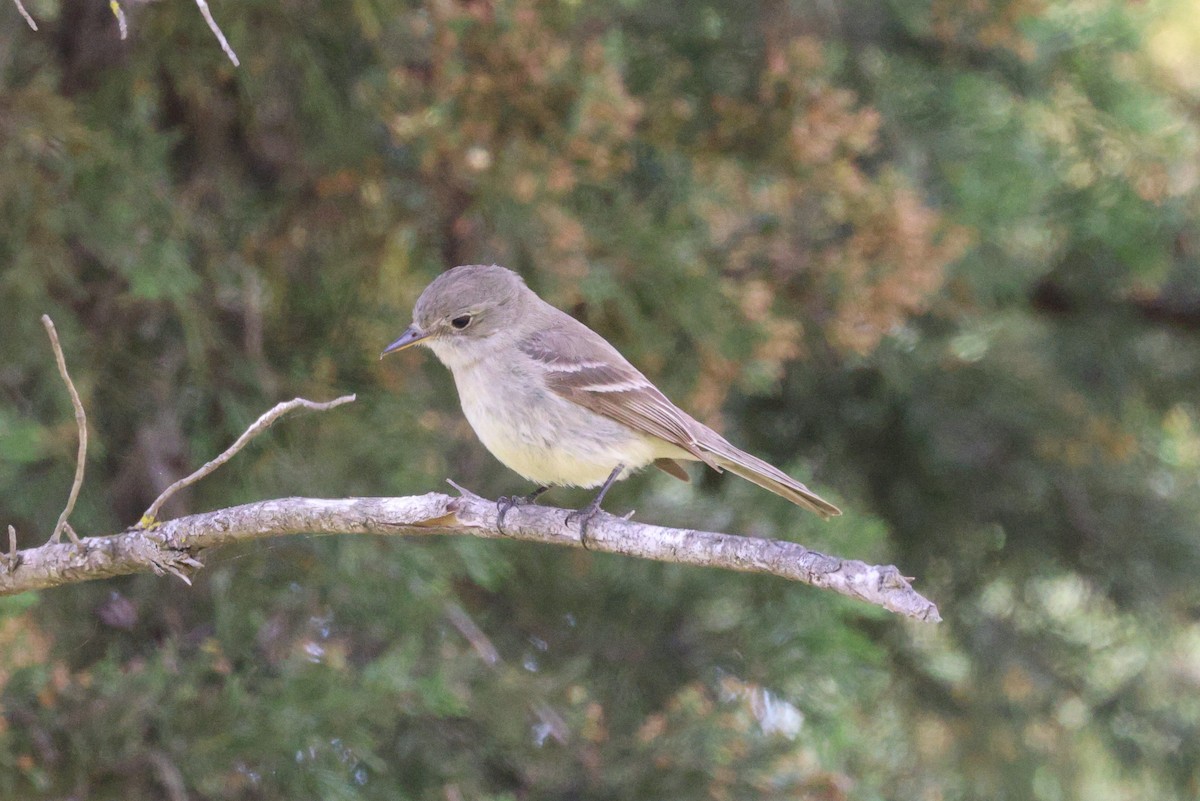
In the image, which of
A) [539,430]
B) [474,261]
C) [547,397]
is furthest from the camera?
[474,261]

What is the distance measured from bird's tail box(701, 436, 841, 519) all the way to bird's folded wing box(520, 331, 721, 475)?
64mm

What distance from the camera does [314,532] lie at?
2.84 metres

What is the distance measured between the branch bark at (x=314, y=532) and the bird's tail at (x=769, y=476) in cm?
101

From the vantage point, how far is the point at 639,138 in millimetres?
4777

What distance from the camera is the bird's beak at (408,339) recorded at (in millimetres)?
4102

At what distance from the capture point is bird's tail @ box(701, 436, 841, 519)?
154 inches

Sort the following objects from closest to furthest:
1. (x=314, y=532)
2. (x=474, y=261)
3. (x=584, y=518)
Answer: (x=314, y=532) → (x=584, y=518) → (x=474, y=261)

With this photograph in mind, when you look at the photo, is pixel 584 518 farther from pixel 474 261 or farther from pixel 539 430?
pixel 474 261

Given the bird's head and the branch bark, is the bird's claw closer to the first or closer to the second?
the branch bark

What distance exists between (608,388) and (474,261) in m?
0.73

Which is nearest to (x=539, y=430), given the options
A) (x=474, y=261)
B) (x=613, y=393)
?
(x=613, y=393)

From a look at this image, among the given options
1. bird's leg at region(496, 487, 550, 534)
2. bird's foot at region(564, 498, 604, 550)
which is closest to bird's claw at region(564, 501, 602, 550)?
bird's foot at region(564, 498, 604, 550)

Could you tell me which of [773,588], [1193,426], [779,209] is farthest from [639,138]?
[1193,426]

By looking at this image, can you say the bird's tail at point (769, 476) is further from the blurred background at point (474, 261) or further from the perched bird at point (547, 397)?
the blurred background at point (474, 261)
